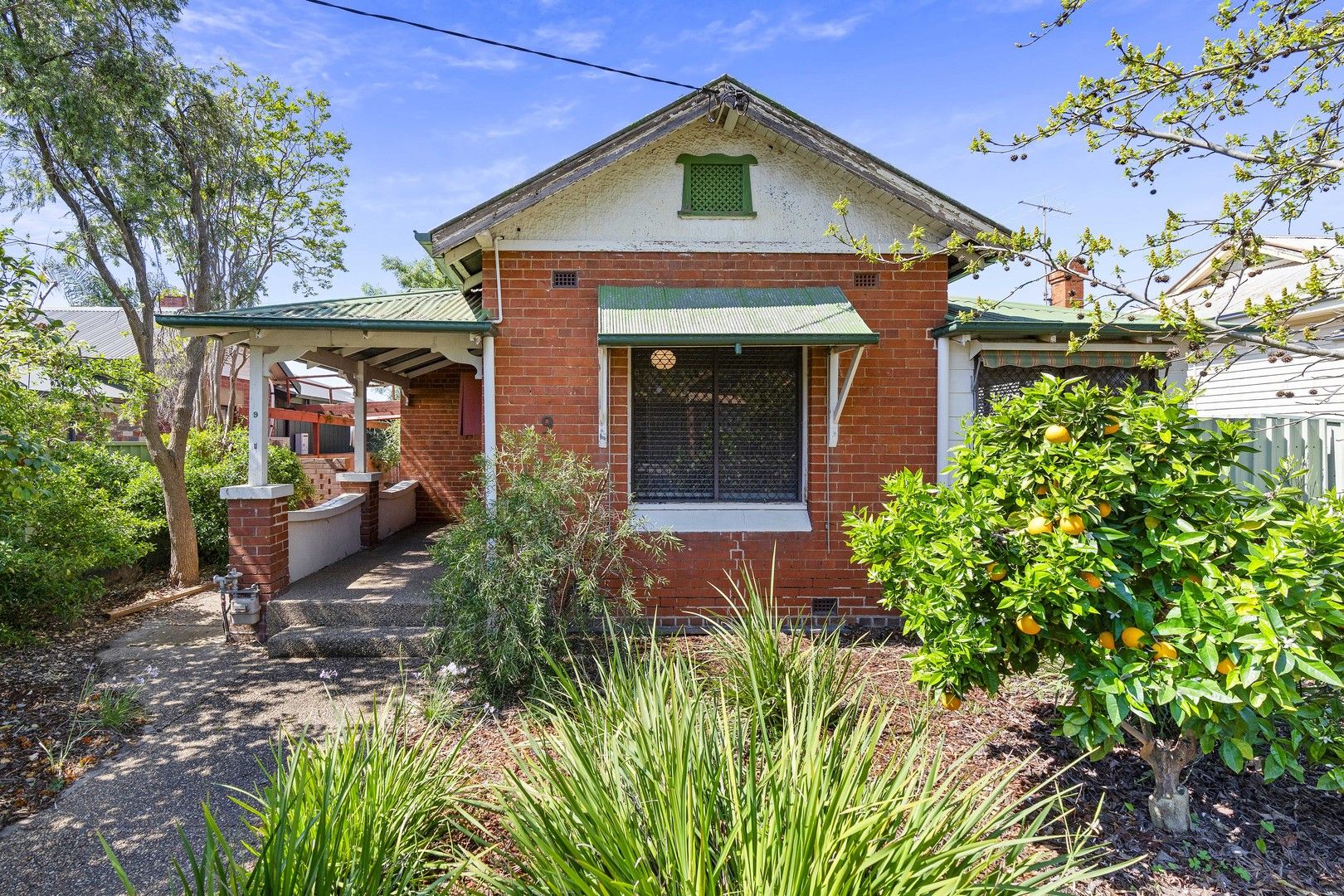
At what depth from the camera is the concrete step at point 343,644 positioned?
6055 millimetres

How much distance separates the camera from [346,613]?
6.32m

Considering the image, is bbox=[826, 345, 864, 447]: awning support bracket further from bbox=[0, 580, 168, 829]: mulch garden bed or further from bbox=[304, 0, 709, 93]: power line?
bbox=[0, 580, 168, 829]: mulch garden bed

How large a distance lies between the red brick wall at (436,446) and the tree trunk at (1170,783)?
10386mm

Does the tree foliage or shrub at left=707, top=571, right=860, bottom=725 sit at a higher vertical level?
the tree foliage

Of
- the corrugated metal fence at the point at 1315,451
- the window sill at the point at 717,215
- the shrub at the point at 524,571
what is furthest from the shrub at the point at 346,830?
the corrugated metal fence at the point at 1315,451

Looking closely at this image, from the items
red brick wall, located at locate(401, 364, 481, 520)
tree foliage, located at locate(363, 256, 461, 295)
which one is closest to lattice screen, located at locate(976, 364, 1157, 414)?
red brick wall, located at locate(401, 364, 481, 520)

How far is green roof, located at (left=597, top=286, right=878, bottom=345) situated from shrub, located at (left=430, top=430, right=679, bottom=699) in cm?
128

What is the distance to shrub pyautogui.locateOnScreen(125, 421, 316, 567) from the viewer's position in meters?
9.02

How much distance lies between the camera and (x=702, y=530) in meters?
6.54

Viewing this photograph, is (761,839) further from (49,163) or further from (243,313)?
(49,163)

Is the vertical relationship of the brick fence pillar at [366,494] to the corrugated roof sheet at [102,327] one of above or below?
below

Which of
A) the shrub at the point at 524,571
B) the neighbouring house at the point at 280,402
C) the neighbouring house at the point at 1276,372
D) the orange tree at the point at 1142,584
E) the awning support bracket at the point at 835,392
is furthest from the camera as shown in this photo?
the neighbouring house at the point at 280,402

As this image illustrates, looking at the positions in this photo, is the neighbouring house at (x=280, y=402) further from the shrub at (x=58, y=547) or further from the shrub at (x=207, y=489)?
the shrub at (x=58, y=547)

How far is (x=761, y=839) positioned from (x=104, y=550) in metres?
7.90
